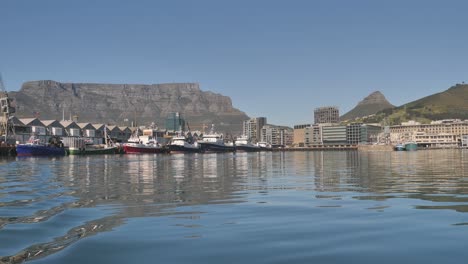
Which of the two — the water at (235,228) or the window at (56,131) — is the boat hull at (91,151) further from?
the water at (235,228)

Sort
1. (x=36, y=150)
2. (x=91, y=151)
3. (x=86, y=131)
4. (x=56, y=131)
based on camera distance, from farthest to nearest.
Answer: (x=86, y=131)
(x=56, y=131)
(x=91, y=151)
(x=36, y=150)

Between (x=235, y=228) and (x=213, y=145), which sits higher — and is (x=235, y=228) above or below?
below

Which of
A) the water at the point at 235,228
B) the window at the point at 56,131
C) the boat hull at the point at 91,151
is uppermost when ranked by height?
the window at the point at 56,131

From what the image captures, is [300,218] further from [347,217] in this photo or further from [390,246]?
[390,246]

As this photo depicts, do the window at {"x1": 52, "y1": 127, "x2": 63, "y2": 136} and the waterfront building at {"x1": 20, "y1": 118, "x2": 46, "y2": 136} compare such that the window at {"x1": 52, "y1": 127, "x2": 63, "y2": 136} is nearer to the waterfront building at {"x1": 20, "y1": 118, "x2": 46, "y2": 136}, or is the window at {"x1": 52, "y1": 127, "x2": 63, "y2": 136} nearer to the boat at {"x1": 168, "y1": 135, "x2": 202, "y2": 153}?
the waterfront building at {"x1": 20, "y1": 118, "x2": 46, "y2": 136}

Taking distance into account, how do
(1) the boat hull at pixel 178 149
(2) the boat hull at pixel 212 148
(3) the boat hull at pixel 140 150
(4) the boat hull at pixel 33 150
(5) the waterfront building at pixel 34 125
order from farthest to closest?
1. (2) the boat hull at pixel 212 148
2. (5) the waterfront building at pixel 34 125
3. (1) the boat hull at pixel 178 149
4. (3) the boat hull at pixel 140 150
5. (4) the boat hull at pixel 33 150

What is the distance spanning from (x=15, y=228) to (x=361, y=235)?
755 cm

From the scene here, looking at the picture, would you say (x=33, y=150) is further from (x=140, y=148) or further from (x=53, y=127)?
(x=53, y=127)

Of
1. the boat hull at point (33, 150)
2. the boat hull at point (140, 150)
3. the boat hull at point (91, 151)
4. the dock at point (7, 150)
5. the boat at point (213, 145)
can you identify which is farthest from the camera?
the boat at point (213, 145)

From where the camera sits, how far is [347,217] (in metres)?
12.2

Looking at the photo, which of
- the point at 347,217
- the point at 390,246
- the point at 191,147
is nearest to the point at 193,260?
the point at 390,246

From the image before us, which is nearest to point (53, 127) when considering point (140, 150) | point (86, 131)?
point (86, 131)

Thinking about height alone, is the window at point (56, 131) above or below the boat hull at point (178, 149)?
above

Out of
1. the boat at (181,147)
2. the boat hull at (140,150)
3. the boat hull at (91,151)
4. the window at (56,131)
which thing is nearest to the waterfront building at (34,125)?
the window at (56,131)
